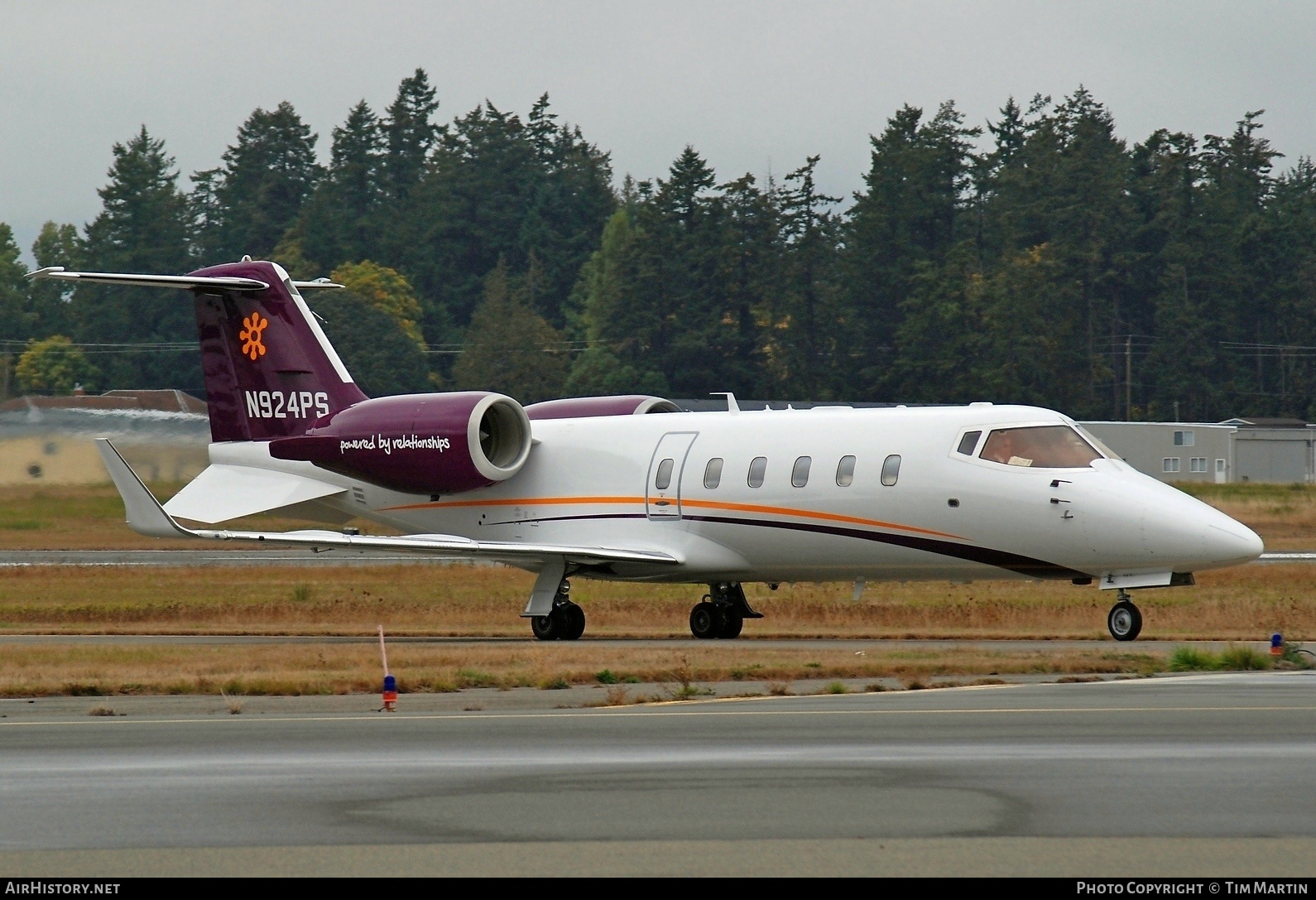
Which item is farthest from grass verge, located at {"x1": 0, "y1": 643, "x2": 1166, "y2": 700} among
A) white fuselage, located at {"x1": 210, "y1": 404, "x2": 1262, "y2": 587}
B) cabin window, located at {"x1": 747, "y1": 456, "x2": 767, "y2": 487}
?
cabin window, located at {"x1": 747, "y1": 456, "x2": 767, "y2": 487}

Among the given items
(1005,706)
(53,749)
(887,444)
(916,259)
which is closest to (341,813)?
(53,749)

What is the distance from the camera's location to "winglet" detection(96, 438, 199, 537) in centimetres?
2420

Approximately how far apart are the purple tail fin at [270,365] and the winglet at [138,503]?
443 cm

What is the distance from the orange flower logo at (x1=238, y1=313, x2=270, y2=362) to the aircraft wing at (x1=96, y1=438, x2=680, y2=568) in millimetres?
4363

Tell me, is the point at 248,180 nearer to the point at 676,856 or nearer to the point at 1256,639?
the point at 1256,639

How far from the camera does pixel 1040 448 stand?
23297 millimetres

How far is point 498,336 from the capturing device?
113750 mm

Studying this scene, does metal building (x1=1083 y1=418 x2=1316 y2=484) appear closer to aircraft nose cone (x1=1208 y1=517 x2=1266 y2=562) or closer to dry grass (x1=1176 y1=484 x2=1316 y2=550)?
dry grass (x1=1176 y1=484 x2=1316 y2=550)

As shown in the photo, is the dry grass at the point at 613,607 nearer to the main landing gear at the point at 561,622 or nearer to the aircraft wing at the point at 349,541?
the main landing gear at the point at 561,622

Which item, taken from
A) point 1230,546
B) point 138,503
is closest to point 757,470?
point 1230,546

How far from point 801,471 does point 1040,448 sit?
10.2ft

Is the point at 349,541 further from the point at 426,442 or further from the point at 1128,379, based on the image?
the point at 1128,379
